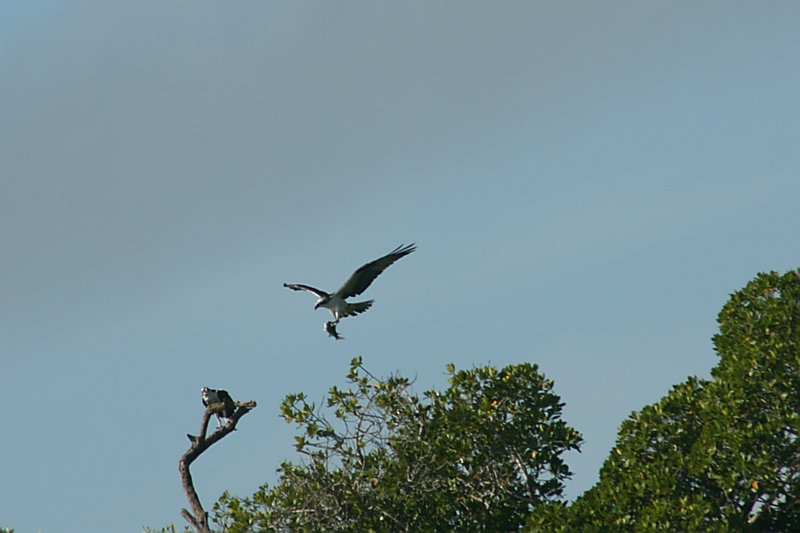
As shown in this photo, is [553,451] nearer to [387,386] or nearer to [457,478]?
[457,478]

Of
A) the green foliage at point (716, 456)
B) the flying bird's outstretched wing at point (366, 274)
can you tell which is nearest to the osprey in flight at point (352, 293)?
the flying bird's outstretched wing at point (366, 274)

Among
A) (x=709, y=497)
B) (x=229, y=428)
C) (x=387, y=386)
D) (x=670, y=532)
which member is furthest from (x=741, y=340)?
(x=229, y=428)

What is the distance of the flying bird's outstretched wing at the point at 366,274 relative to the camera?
24.9m

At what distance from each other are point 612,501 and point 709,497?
5.75ft

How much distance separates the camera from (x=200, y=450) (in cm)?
2428

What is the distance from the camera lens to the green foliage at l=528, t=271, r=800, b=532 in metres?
20.6

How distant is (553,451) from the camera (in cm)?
2309

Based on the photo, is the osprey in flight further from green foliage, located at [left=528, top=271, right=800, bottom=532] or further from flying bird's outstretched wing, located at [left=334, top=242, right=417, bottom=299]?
green foliage, located at [left=528, top=271, right=800, bottom=532]

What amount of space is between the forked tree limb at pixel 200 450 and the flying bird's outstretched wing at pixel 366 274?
324cm

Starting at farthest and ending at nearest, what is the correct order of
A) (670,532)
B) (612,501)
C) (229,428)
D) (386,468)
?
(229,428), (386,468), (612,501), (670,532)

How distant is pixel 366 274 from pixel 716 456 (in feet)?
26.0

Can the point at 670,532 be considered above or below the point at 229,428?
below

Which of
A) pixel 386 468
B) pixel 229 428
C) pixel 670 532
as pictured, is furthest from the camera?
pixel 229 428

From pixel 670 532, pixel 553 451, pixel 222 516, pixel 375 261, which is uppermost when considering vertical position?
pixel 375 261
